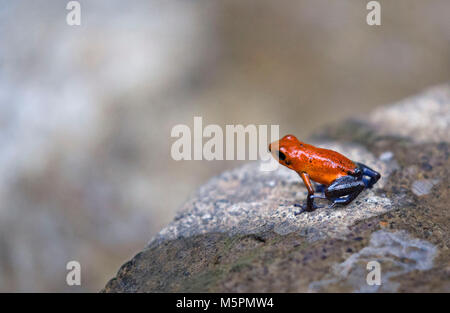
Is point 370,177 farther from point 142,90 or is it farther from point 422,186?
point 142,90

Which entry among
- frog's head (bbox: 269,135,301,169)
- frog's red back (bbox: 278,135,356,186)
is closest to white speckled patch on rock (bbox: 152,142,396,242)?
frog's red back (bbox: 278,135,356,186)

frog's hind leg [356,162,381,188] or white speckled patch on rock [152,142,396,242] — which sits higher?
frog's hind leg [356,162,381,188]

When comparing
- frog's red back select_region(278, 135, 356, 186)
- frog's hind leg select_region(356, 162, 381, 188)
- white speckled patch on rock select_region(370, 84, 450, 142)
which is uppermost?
white speckled patch on rock select_region(370, 84, 450, 142)

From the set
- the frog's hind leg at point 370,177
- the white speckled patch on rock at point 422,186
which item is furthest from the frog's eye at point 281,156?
the white speckled patch on rock at point 422,186

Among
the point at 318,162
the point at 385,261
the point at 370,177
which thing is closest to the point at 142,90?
the point at 318,162

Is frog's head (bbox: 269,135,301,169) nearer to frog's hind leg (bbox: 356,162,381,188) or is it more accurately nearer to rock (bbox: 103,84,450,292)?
rock (bbox: 103,84,450,292)

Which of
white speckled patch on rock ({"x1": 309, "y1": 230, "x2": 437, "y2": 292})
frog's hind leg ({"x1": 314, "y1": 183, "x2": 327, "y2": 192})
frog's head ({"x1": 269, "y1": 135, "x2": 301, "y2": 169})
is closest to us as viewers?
white speckled patch on rock ({"x1": 309, "y1": 230, "x2": 437, "y2": 292})

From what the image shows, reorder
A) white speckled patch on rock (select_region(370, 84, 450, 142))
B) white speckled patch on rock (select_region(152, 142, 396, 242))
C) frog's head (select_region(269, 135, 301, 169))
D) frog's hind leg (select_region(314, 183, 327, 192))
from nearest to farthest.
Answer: white speckled patch on rock (select_region(152, 142, 396, 242))
frog's head (select_region(269, 135, 301, 169))
frog's hind leg (select_region(314, 183, 327, 192))
white speckled patch on rock (select_region(370, 84, 450, 142))
